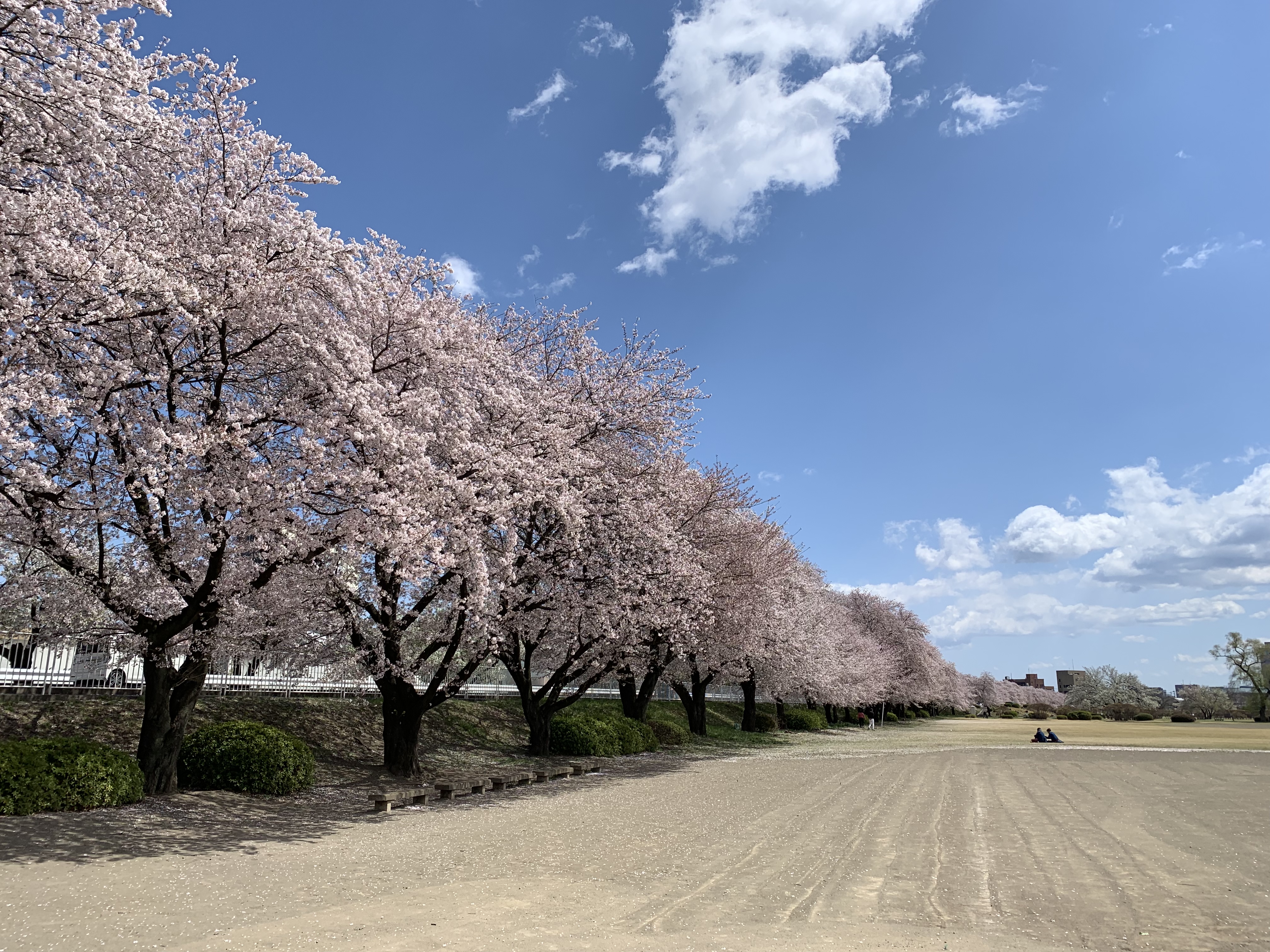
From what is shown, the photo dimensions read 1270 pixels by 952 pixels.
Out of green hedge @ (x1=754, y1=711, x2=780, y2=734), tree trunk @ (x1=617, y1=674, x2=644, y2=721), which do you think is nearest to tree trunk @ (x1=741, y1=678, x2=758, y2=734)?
green hedge @ (x1=754, y1=711, x2=780, y2=734)

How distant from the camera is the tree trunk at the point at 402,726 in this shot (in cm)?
1747

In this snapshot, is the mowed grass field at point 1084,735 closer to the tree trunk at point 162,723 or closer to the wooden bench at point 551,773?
the wooden bench at point 551,773

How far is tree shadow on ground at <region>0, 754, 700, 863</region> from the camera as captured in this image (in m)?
9.41

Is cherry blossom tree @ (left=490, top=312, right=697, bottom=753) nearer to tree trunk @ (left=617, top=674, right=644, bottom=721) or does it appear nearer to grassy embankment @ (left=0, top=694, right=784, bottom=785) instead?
grassy embankment @ (left=0, top=694, right=784, bottom=785)

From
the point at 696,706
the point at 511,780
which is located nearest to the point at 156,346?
the point at 511,780

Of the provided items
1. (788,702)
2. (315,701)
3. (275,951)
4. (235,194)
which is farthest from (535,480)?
(788,702)

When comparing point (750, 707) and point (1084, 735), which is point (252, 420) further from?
point (1084, 735)

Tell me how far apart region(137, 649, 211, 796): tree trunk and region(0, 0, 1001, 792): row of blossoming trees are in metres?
0.04

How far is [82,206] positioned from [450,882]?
9258 mm

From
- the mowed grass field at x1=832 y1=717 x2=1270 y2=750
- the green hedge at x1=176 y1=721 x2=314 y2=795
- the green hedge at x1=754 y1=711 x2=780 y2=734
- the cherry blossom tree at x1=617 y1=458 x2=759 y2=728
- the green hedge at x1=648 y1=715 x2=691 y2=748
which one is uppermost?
the cherry blossom tree at x1=617 y1=458 x2=759 y2=728

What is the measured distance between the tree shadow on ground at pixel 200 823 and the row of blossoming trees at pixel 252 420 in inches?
59.7

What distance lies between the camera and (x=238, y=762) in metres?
14.4

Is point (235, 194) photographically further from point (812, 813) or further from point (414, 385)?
point (812, 813)

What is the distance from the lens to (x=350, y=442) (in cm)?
1284
